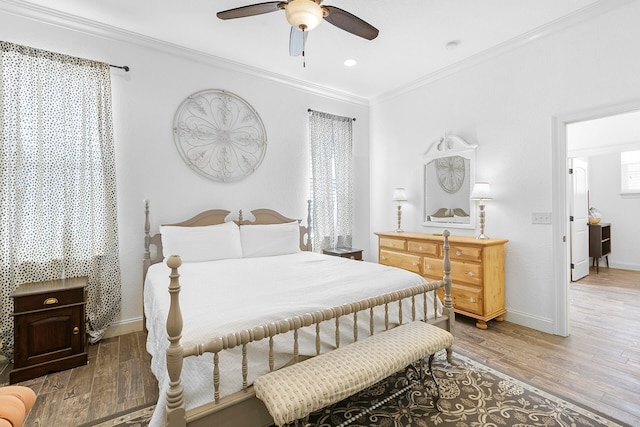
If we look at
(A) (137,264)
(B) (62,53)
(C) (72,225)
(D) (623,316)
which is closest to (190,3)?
(B) (62,53)

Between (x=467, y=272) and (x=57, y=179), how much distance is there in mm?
3966

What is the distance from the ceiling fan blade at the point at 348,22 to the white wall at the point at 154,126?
6.64 feet

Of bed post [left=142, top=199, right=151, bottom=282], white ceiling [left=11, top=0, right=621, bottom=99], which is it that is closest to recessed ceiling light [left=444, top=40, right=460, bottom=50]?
white ceiling [left=11, top=0, right=621, bottom=99]

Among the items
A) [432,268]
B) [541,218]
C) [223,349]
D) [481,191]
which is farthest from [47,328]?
[541,218]

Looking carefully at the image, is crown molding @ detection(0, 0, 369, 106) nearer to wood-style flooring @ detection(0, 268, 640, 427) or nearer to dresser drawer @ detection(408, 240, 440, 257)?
dresser drawer @ detection(408, 240, 440, 257)

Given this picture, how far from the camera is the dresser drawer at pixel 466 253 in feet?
10.0

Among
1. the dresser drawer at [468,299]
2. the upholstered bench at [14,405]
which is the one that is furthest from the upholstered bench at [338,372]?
the dresser drawer at [468,299]

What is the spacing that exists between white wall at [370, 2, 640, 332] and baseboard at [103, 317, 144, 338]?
362 cm

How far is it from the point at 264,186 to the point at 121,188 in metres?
1.56

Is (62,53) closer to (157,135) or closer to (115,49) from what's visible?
(115,49)

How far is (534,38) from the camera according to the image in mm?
3000

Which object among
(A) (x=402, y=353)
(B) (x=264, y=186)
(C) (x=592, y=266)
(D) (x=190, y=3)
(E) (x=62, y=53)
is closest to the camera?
(A) (x=402, y=353)

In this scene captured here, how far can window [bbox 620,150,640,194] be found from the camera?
5.43 meters

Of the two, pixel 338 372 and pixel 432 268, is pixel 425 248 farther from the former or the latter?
pixel 338 372
